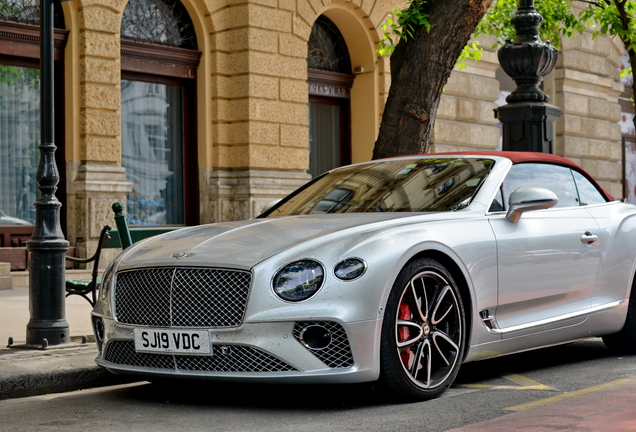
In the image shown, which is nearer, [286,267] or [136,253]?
[286,267]

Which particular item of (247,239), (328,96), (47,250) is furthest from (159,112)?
(247,239)

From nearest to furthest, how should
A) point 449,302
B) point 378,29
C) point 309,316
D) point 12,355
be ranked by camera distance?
point 309,316 < point 449,302 < point 12,355 < point 378,29

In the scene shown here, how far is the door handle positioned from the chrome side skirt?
1.43 ft

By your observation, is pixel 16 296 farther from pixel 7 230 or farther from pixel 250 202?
pixel 250 202

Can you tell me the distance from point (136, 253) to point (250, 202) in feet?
33.9

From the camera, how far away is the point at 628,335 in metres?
6.84

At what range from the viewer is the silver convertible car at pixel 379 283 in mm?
4691

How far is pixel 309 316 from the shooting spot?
15.1ft

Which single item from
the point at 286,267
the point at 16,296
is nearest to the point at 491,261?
the point at 286,267

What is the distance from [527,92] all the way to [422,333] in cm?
555

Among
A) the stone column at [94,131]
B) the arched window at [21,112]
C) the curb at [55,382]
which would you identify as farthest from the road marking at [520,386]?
the arched window at [21,112]

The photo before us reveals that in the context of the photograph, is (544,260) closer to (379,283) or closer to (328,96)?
(379,283)

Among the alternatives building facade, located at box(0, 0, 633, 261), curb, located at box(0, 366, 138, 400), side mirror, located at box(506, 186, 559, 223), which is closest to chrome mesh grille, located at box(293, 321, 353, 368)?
side mirror, located at box(506, 186, 559, 223)

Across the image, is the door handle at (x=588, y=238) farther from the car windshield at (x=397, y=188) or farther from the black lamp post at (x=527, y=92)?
the black lamp post at (x=527, y=92)
